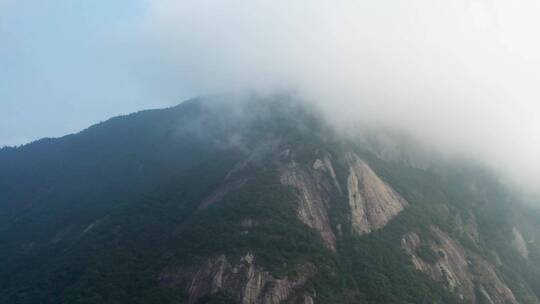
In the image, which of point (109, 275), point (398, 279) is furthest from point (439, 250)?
point (109, 275)

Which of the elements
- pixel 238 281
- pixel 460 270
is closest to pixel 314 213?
pixel 238 281

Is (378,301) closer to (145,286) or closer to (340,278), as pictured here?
(340,278)

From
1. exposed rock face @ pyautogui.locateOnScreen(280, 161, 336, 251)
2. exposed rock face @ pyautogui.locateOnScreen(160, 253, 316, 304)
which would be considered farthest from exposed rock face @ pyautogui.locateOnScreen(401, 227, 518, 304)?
exposed rock face @ pyautogui.locateOnScreen(160, 253, 316, 304)

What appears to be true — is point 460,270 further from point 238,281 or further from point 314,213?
point 238,281

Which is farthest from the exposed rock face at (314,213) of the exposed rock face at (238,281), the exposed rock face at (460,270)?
the exposed rock face at (460,270)

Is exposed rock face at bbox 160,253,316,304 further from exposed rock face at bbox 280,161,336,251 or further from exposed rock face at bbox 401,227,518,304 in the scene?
exposed rock face at bbox 401,227,518,304

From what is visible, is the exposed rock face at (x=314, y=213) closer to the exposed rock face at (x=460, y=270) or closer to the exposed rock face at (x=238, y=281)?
the exposed rock face at (x=238, y=281)
